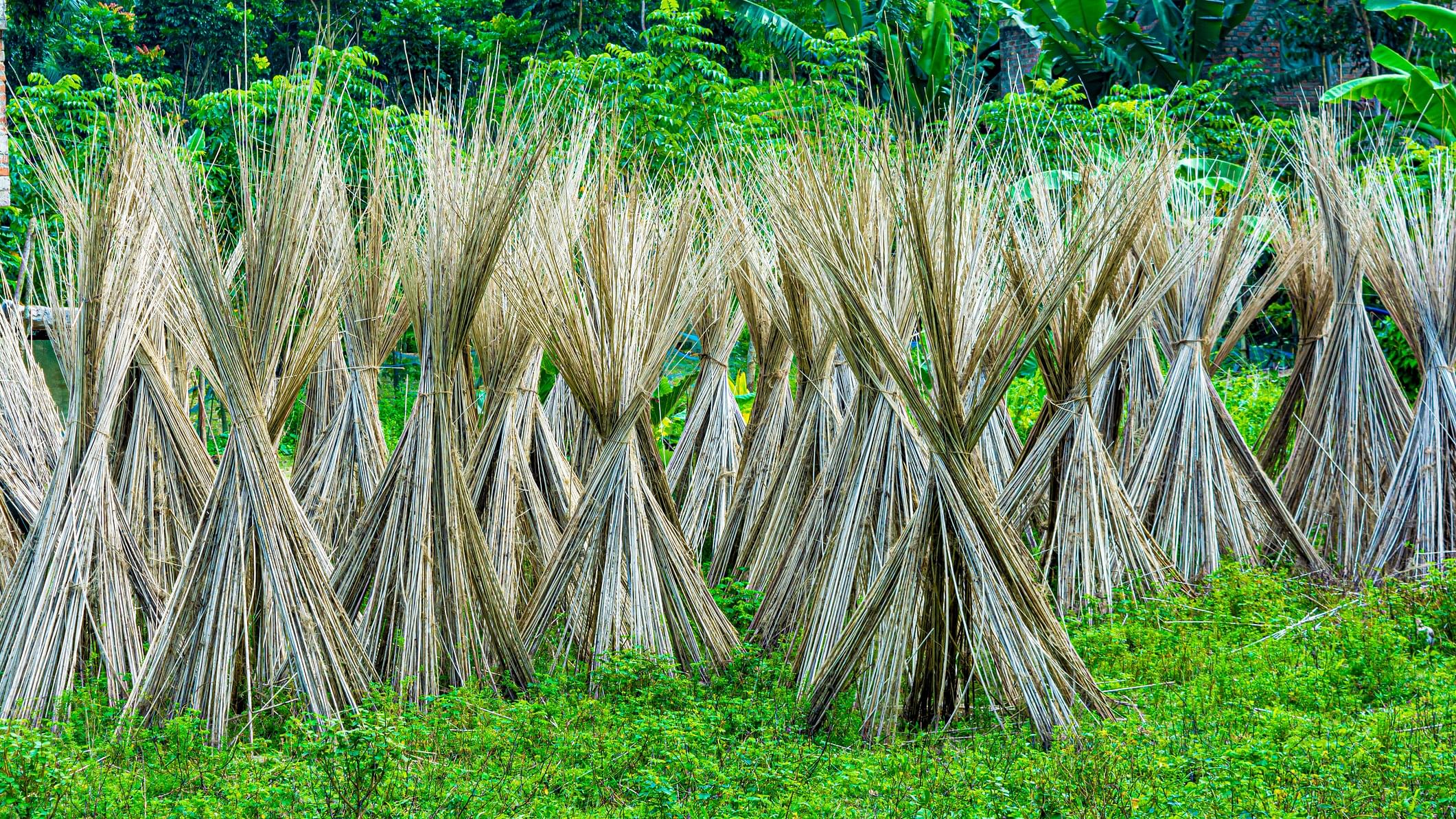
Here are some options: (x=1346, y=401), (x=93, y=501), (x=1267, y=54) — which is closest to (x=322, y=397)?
(x=93, y=501)

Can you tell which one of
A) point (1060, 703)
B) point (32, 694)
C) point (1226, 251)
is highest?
point (1226, 251)

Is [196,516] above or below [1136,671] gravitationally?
above

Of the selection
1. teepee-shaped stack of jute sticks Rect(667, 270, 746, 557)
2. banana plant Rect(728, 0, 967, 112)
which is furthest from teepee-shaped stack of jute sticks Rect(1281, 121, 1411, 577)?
banana plant Rect(728, 0, 967, 112)

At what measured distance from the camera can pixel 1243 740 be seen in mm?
2656

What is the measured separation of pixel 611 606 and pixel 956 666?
0.95 metres

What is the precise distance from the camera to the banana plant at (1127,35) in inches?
404

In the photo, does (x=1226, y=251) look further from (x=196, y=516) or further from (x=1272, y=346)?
(x=1272, y=346)

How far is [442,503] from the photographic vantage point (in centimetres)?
311

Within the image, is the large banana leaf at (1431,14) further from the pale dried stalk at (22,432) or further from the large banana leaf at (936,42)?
the pale dried stalk at (22,432)

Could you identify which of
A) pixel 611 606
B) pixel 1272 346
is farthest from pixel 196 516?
pixel 1272 346

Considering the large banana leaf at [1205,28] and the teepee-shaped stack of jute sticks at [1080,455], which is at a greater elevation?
the large banana leaf at [1205,28]

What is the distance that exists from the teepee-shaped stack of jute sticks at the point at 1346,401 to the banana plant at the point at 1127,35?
604cm

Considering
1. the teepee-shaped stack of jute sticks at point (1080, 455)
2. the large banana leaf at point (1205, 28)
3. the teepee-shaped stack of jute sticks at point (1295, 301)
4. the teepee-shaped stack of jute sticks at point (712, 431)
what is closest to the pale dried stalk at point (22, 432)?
the teepee-shaped stack of jute sticks at point (712, 431)

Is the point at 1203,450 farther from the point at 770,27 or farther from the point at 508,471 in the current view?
the point at 770,27
